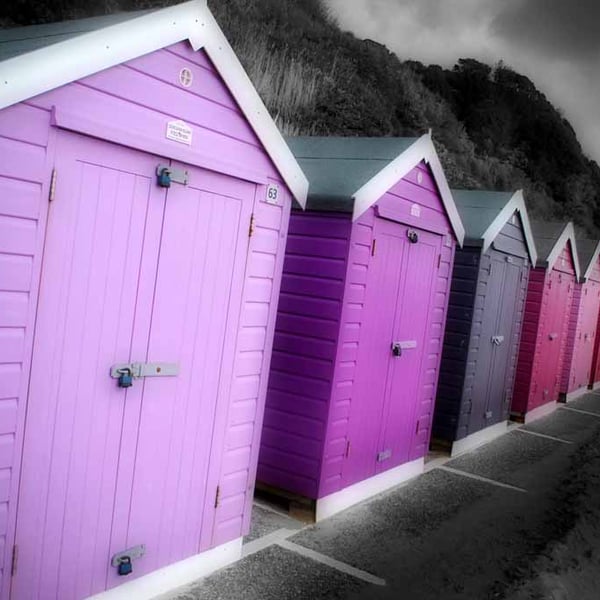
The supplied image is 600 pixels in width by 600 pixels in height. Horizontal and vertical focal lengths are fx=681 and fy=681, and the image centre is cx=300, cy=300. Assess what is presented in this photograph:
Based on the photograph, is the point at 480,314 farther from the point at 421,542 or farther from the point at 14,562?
the point at 14,562

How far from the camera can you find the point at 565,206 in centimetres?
4281

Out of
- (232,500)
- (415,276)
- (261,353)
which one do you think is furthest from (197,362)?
(415,276)

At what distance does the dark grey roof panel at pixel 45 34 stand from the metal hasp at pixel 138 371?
61.9 inches

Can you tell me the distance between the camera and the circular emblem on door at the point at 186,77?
3685 mm

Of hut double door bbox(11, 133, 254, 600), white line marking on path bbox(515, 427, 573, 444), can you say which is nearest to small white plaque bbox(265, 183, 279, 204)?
hut double door bbox(11, 133, 254, 600)

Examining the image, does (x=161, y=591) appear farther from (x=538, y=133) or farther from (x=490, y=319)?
(x=538, y=133)

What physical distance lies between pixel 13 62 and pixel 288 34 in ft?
65.1

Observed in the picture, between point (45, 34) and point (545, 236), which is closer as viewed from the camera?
point (45, 34)

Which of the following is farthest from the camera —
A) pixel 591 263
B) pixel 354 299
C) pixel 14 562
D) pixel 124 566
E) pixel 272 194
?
pixel 591 263

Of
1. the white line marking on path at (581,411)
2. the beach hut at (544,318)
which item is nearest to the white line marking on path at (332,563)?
the beach hut at (544,318)

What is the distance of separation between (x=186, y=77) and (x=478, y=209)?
6.04 meters

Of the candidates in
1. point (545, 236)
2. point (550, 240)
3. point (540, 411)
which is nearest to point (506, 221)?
point (550, 240)

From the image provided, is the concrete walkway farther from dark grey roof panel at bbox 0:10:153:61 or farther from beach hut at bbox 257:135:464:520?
dark grey roof panel at bbox 0:10:153:61

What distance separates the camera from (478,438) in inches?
373
